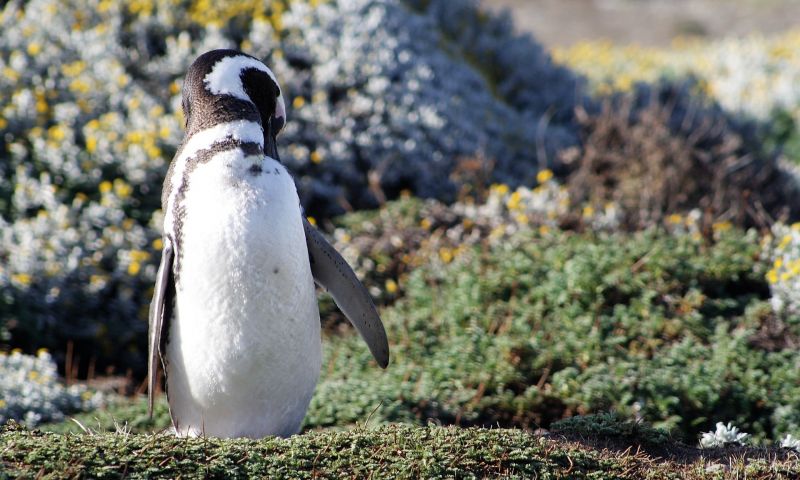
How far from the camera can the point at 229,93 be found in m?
3.78

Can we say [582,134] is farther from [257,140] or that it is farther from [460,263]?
[257,140]

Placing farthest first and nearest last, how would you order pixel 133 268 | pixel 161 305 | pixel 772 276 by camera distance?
1. pixel 133 268
2. pixel 772 276
3. pixel 161 305

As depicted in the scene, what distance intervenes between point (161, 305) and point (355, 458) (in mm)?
1149

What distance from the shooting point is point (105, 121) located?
271 inches

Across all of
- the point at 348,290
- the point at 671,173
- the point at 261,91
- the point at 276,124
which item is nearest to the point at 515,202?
the point at 671,173

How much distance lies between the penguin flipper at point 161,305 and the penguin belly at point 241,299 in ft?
0.20

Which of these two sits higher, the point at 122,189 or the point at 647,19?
the point at 647,19

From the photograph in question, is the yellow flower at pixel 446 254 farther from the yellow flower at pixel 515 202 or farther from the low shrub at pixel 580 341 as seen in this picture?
the yellow flower at pixel 515 202

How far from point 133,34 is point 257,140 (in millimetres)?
4611

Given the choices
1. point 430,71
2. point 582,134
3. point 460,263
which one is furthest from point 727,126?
point 460,263

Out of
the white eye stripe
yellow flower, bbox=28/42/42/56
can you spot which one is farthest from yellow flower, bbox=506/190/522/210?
yellow flower, bbox=28/42/42/56

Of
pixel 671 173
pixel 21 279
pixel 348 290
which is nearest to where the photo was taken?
pixel 348 290

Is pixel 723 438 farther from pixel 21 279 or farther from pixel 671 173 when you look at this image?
pixel 21 279

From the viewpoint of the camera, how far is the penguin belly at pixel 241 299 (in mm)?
3523
